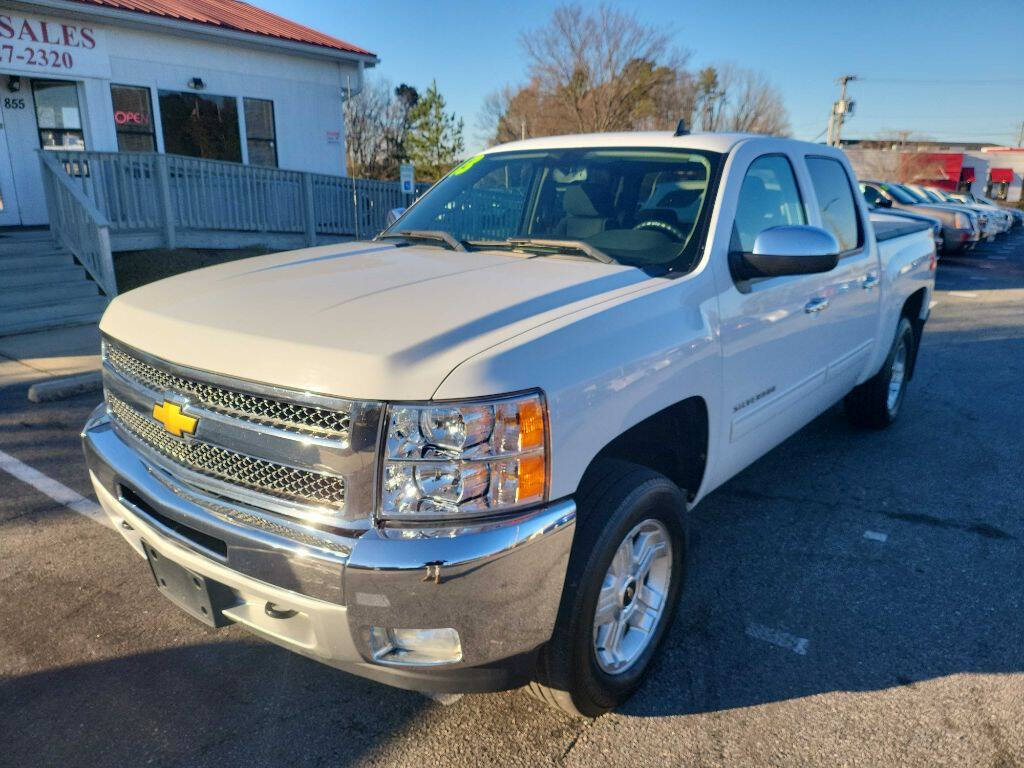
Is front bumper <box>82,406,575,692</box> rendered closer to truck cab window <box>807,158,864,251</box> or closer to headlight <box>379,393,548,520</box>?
headlight <box>379,393,548,520</box>

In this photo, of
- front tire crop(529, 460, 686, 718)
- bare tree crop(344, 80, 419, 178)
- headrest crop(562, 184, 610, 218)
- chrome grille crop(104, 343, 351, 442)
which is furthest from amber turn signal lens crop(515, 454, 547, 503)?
bare tree crop(344, 80, 419, 178)

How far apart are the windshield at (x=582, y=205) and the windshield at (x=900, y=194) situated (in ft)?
58.8

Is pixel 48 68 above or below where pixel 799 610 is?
above

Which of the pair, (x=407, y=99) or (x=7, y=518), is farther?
(x=407, y=99)

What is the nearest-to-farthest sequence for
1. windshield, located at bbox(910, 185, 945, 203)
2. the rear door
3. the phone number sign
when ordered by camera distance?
the rear door → the phone number sign → windshield, located at bbox(910, 185, 945, 203)

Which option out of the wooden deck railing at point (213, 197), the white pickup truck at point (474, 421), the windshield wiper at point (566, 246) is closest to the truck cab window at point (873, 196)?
the wooden deck railing at point (213, 197)

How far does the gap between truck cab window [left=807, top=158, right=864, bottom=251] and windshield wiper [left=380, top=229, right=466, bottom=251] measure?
193cm

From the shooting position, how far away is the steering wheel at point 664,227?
→ 3.11 metres

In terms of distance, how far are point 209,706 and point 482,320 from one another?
1615 millimetres

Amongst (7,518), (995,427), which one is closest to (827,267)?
(995,427)

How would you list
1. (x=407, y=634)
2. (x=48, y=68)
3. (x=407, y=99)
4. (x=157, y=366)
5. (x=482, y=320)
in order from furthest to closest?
(x=407, y=99)
(x=48, y=68)
(x=157, y=366)
(x=482, y=320)
(x=407, y=634)

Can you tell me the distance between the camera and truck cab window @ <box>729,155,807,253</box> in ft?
10.7

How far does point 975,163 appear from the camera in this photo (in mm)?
63312

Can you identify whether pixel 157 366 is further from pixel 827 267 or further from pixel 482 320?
pixel 827 267
